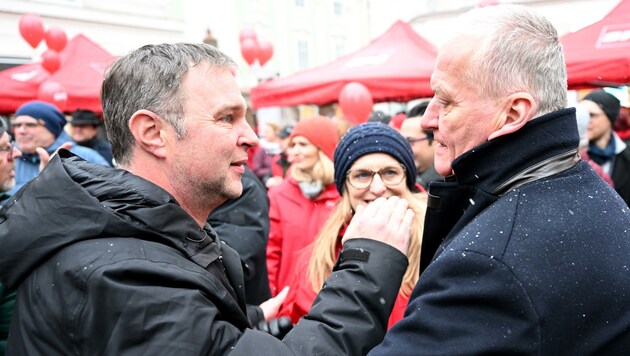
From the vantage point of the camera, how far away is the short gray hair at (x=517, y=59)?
1.39 m

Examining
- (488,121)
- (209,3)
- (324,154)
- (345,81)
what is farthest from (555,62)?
(209,3)

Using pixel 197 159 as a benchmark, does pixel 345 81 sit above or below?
below

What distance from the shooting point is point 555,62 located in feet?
4.67

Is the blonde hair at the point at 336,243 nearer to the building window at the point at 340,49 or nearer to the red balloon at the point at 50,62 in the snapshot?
the red balloon at the point at 50,62

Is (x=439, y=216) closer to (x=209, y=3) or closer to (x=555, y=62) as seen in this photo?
(x=555, y=62)

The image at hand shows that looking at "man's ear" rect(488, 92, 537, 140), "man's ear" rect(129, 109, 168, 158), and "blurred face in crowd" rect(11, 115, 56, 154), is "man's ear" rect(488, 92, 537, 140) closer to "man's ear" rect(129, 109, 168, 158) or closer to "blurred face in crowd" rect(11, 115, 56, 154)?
"man's ear" rect(129, 109, 168, 158)

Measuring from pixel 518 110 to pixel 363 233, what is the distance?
1.96 feet

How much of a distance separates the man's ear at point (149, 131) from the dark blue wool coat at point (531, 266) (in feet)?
2.71

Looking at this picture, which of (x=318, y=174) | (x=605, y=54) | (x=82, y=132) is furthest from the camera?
(x=82, y=132)

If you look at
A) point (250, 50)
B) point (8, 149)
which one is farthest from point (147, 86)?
point (250, 50)

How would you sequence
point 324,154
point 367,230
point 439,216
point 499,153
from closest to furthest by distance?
point 499,153, point 439,216, point 367,230, point 324,154

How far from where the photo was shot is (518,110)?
1.38m

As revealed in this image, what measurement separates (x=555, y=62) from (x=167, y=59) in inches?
41.3

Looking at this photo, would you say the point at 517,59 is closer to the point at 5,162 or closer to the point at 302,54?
the point at 5,162
